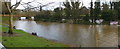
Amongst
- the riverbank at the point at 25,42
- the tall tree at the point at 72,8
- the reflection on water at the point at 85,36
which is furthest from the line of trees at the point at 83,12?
the riverbank at the point at 25,42

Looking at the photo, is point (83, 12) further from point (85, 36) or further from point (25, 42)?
point (25, 42)

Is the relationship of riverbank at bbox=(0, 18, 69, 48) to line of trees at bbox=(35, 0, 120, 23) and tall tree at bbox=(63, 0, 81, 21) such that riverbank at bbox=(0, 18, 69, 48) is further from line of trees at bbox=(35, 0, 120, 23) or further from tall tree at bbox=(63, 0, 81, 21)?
tall tree at bbox=(63, 0, 81, 21)

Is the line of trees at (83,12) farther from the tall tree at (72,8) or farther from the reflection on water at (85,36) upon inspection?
the reflection on water at (85,36)

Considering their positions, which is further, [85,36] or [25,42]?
[85,36]

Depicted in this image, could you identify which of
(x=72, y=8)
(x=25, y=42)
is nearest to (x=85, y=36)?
(x=25, y=42)

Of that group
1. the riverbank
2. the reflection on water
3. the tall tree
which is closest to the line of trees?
the tall tree

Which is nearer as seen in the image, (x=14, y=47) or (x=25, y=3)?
(x=14, y=47)

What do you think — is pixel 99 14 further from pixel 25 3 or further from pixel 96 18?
pixel 25 3

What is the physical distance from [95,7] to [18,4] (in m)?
6.52

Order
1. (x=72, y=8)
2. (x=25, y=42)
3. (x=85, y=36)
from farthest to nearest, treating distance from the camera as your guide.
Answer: (x=72, y=8) < (x=85, y=36) < (x=25, y=42)

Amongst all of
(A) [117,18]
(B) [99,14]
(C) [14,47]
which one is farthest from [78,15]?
(C) [14,47]

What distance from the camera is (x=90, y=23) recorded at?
10.9 meters

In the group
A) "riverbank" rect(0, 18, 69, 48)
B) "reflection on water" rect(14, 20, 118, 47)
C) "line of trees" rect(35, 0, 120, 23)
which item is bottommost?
"reflection on water" rect(14, 20, 118, 47)

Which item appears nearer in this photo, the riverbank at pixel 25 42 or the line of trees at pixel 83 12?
the riverbank at pixel 25 42
